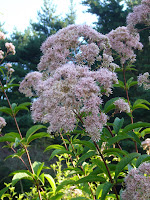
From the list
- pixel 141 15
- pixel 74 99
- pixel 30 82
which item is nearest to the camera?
pixel 74 99

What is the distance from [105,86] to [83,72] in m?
0.26

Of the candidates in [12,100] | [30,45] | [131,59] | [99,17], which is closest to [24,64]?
[30,45]

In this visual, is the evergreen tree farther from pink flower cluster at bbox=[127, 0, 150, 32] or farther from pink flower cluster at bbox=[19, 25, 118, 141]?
pink flower cluster at bbox=[19, 25, 118, 141]

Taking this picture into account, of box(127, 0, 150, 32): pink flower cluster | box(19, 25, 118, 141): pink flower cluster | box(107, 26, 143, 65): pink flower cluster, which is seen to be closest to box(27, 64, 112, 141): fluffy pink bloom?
box(19, 25, 118, 141): pink flower cluster

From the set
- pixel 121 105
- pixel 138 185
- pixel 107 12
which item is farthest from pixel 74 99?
pixel 107 12

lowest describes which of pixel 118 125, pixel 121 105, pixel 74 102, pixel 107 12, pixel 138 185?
pixel 138 185

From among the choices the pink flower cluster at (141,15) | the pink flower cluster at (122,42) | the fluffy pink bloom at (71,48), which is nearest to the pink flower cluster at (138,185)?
the fluffy pink bloom at (71,48)

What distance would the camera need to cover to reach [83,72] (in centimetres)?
196

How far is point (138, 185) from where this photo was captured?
4.99ft

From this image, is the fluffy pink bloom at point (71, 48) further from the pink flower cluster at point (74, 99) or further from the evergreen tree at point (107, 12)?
the evergreen tree at point (107, 12)

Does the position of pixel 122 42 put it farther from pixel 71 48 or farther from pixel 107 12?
pixel 107 12

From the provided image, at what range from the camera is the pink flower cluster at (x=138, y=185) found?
1467mm

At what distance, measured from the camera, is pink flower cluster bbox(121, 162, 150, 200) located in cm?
147

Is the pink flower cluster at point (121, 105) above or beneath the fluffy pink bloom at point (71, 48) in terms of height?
beneath
